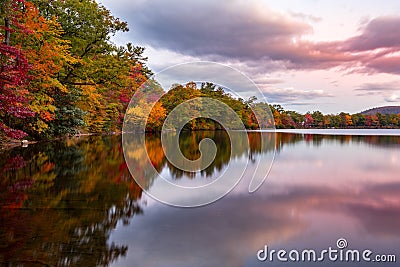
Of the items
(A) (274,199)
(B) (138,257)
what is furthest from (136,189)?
(B) (138,257)

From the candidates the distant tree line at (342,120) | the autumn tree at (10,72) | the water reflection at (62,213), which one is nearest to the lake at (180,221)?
the water reflection at (62,213)

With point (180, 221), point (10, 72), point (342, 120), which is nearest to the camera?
point (180, 221)

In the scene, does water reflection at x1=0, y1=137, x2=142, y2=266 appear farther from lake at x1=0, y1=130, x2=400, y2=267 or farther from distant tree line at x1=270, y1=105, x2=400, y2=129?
distant tree line at x1=270, y1=105, x2=400, y2=129

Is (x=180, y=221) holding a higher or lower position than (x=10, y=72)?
lower

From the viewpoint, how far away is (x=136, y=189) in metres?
6.52

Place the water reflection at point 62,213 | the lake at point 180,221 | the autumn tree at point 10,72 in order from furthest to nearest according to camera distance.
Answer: the autumn tree at point 10,72, the lake at point 180,221, the water reflection at point 62,213

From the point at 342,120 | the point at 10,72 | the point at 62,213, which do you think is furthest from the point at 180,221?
the point at 342,120

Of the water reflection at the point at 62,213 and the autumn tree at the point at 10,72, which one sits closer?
the water reflection at the point at 62,213

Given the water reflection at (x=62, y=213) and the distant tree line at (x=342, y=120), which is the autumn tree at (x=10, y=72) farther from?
the distant tree line at (x=342, y=120)

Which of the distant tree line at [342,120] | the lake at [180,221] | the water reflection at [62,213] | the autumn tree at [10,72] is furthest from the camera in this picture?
the distant tree line at [342,120]

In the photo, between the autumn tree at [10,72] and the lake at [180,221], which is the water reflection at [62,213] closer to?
the lake at [180,221]

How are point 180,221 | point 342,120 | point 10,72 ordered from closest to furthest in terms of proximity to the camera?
point 180,221
point 10,72
point 342,120

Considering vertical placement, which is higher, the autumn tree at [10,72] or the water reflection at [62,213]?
the autumn tree at [10,72]

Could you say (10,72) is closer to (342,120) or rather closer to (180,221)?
(180,221)
